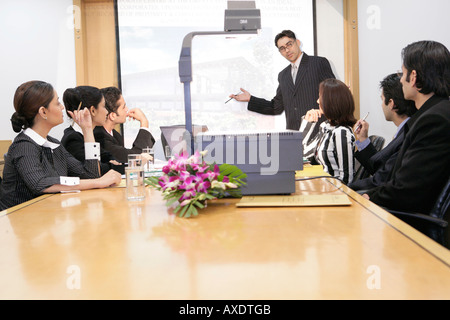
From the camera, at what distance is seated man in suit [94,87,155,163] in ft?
9.59

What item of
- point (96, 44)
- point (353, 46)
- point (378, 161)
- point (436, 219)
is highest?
point (96, 44)

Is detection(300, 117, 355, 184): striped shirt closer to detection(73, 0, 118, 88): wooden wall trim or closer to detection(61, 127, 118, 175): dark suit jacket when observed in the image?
detection(61, 127, 118, 175): dark suit jacket

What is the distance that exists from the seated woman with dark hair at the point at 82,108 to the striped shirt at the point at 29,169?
1.22ft

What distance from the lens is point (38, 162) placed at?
6.02 feet

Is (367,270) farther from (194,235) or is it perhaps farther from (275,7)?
(275,7)

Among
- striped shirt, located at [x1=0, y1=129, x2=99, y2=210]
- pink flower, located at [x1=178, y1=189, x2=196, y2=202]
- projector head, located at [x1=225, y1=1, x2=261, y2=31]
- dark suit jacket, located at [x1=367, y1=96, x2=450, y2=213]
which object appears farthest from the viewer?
projector head, located at [x1=225, y1=1, x2=261, y2=31]

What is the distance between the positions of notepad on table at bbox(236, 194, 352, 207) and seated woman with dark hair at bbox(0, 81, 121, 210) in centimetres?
80

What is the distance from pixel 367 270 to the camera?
2.33ft

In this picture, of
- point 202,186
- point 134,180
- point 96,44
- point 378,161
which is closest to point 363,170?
point 378,161

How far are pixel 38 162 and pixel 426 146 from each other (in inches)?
61.4

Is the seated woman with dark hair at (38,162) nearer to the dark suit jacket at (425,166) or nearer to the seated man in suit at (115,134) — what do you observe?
the seated man in suit at (115,134)

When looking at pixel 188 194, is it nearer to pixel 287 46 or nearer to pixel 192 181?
pixel 192 181

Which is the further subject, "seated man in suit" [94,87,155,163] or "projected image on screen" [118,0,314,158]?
"projected image on screen" [118,0,314,158]

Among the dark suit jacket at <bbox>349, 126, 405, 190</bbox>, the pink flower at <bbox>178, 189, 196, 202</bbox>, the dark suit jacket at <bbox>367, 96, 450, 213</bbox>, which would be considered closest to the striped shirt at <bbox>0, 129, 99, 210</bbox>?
the pink flower at <bbox>178, 189, 196, 202</bbox>
